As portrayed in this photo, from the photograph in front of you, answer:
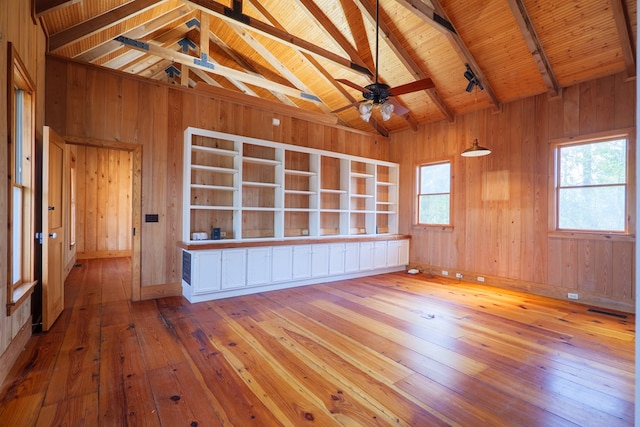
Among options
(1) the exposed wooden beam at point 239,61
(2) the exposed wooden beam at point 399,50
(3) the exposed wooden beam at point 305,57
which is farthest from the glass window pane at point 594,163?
(1) the exposed wooden beam at point 239,61

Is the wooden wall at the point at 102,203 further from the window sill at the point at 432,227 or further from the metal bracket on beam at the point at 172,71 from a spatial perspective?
the window sill at the point at 432,227

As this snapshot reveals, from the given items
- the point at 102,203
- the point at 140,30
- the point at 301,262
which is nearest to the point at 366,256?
the point at 301,262

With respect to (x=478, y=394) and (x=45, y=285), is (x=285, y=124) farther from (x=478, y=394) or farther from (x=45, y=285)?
(x=478, y=394)

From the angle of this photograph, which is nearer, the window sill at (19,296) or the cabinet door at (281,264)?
the window sill at (19,296)

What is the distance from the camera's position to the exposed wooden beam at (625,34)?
11.2 ft

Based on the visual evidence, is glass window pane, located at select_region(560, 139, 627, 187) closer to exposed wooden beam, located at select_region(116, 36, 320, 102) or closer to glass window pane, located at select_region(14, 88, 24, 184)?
exposed wooden beam, located at select_region(116, 36, 320, 102)

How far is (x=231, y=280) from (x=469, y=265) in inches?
168

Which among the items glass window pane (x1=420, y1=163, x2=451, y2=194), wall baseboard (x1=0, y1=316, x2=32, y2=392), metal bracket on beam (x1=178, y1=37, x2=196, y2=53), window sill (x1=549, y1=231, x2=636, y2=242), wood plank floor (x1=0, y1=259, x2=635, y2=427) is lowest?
wood plank floor (x1=0, y1=259, x2=635, y2=427)

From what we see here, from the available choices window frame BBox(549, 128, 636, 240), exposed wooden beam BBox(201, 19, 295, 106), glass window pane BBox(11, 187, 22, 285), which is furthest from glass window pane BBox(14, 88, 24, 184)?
window frame BBox(549, 128, 636, 240)

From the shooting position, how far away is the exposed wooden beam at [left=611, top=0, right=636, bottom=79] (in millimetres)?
3411

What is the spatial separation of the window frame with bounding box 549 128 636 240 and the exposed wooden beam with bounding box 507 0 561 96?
80 centimetres

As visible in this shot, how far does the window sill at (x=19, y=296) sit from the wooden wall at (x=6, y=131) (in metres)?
0.06

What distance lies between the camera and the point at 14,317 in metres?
2.49

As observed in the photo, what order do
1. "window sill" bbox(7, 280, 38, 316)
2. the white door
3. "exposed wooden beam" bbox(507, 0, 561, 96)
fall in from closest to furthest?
"window sill" bbox(7, 280, 38, 316), the white door, "exposed wooden beam" bbox(507, 0, 561, 96)
